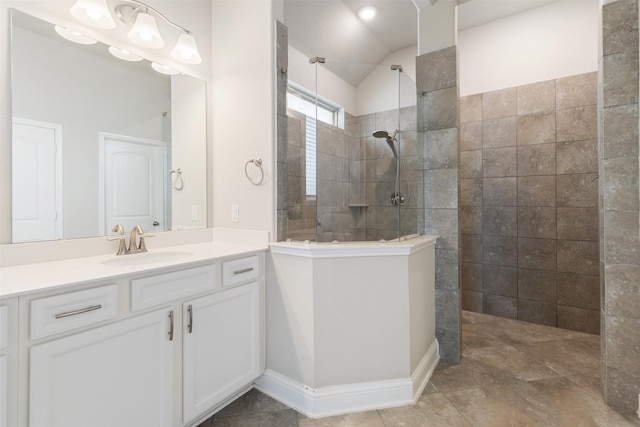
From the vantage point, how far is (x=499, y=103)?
294cm

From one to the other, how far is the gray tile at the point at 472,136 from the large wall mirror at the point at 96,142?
2.54 metres

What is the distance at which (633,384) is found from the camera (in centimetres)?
159

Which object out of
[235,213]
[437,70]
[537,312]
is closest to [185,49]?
[235,213]

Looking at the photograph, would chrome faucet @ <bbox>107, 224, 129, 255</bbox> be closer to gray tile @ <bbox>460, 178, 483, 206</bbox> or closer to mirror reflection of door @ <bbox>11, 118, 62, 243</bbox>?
mirror reflection of door @ <bbox>11, 118, 62, 243</bbox>

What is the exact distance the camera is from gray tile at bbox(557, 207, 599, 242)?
2.58 metres

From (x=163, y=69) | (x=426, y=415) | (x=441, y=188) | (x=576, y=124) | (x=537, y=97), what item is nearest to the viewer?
(x=426, y=415)

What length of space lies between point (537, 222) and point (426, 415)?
2144 millimetres

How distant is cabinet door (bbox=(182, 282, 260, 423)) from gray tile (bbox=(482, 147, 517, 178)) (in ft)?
8.38

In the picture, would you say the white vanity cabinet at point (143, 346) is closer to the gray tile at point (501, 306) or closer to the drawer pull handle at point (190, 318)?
the drawer pull handle at point (190, 318)

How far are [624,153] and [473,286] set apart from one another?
Result: 1900 mm

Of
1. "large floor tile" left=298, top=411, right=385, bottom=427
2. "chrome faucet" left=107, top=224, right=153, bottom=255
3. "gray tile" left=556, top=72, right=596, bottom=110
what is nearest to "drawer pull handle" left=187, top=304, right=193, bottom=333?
"chrome faucet" left=107, top=224, right=153, bottom=255

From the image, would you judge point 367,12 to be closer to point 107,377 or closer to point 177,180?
point 177,180

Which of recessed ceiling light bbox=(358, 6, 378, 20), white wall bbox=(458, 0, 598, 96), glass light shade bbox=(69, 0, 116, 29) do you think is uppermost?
recessed ceiling light bbox=(358, 6, 378, 20)

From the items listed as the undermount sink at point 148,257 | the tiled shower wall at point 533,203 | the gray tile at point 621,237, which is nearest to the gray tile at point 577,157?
the tiled shower wall at point 533,203
